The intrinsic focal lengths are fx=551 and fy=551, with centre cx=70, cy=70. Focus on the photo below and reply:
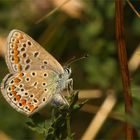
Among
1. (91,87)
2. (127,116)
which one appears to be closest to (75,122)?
(91,87)

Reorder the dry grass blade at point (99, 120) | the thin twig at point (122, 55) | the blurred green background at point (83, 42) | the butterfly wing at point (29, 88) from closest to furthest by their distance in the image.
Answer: the thin twig at point (122, 55) < the butterfly wing at point (29, 88) < the dry grass blade at point (99, 120) < the blurred green background at point (83, 42)

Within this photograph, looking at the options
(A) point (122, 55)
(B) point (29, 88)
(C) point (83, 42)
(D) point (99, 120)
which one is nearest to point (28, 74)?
(B) point (29, 88)

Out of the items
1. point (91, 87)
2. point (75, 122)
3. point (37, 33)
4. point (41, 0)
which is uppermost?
point (41, 0)

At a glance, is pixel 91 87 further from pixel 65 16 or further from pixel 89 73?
pixel 65 16

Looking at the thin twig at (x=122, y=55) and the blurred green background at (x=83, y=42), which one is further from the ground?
the thin twig at (x=122, y=55)

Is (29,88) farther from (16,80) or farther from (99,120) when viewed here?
(99,120)

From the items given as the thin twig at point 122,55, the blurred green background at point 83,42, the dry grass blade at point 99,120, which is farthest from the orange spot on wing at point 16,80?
the blurred green background at point 83,42

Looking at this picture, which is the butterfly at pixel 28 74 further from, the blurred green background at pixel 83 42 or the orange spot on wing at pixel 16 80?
the blurred green background at pixel 83 42
